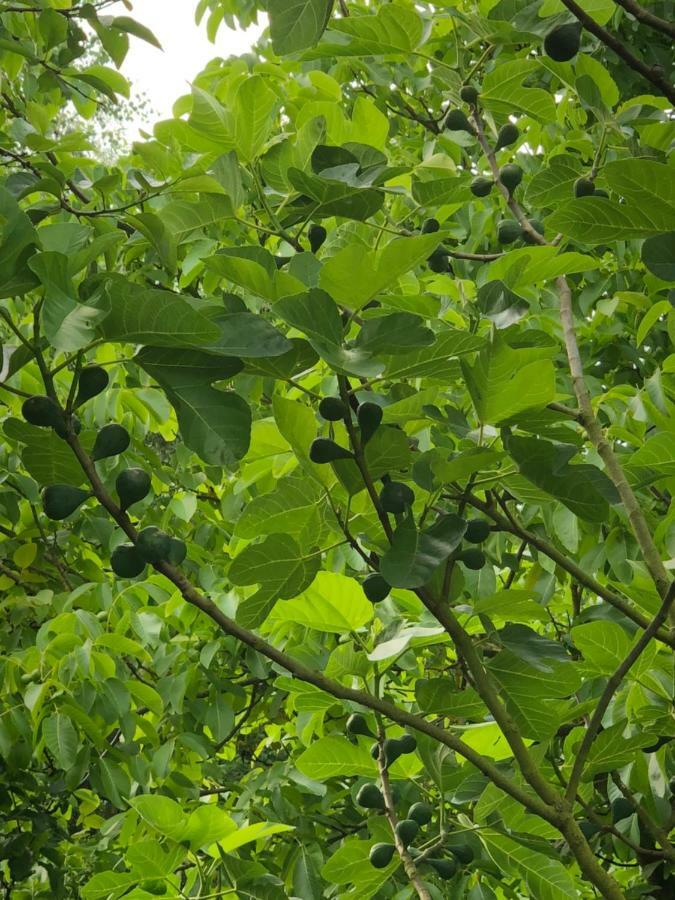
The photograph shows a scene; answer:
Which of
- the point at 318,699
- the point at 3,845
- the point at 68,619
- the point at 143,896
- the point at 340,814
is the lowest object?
the point at 3,845

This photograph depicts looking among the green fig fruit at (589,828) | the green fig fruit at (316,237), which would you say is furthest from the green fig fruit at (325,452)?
the green fig fruit at (589,828)

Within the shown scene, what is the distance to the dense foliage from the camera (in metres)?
0.83

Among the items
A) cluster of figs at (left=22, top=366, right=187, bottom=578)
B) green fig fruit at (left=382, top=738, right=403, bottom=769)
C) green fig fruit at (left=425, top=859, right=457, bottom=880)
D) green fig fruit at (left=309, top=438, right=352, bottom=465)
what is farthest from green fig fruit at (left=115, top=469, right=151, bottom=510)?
green fig fruit at (left=425, top=859, right=457, bottom=880)

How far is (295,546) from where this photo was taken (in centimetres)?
93

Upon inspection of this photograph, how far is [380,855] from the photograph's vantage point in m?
1.28

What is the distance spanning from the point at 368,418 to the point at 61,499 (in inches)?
11.1

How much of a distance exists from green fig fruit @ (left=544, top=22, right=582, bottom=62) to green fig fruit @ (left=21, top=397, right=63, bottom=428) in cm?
78

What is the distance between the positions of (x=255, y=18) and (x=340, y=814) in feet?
8.74

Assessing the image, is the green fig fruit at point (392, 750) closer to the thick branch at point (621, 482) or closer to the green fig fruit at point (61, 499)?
the thick branch at point (621, 482)

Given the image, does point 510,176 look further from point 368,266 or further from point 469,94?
point 368,266

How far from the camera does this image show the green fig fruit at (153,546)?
33.9 inches

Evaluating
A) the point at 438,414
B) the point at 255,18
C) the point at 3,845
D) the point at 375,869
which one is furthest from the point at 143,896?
the point at 255,18

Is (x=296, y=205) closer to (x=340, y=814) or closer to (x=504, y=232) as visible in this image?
(x=504, y=232)

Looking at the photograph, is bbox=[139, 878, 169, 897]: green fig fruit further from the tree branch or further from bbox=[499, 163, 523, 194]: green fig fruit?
bbox=[499, 163, 523, 194]: green fig fruit
